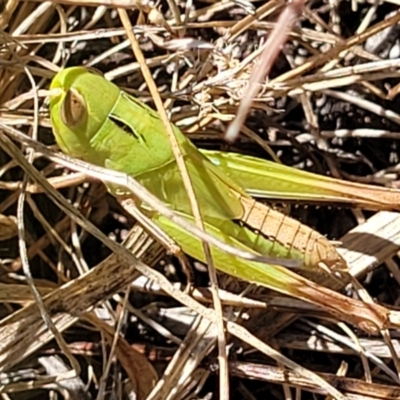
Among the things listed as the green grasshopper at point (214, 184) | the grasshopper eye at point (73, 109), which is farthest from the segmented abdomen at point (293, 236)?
the grasshopper eye at point (73, 109)

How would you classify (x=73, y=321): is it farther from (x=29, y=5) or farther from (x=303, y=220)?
(x=29, y=5)

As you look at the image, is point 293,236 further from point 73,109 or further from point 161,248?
point 73,109

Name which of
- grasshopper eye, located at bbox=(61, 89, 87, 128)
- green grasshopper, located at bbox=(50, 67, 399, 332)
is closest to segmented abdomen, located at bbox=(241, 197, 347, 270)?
green grasshopper, located at bbox=(50, 67, 399, 332)

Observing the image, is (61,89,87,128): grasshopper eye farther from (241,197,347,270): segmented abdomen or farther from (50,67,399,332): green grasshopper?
(241,197,347,270): segmented abdomen

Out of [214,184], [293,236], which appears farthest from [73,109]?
[293,236]

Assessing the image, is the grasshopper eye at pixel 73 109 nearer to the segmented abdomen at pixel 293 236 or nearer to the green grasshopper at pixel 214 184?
the green grasshopper at pixel 214 184

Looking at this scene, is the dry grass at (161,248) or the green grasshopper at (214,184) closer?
the green grasshopper at (214,184)

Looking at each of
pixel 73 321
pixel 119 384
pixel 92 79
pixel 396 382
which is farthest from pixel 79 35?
pixel 396 382
